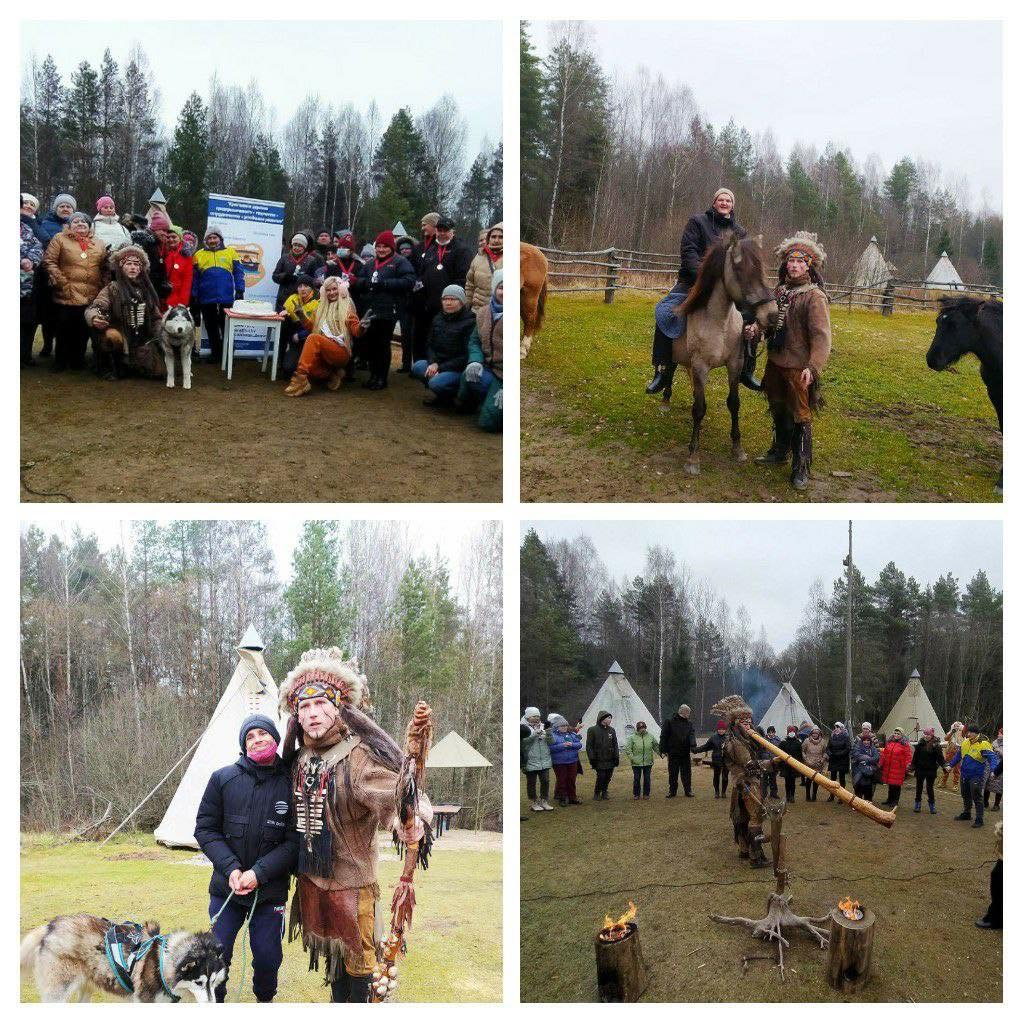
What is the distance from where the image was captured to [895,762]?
7.44 meters

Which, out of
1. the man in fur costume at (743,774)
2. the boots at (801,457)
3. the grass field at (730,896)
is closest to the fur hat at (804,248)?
the boots at (801,457)

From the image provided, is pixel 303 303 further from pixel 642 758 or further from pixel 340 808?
pixel 642 758

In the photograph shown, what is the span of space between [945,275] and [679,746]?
5115mm

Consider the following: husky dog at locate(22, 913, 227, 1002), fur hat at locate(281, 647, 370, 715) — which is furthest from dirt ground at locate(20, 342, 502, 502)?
husky dog at locate(22, 913, 227, 1002)

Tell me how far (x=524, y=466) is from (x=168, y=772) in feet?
11.3

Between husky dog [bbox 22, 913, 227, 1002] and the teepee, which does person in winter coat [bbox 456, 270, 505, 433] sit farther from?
husky dog [bbox 22, 913, 227, 1002]

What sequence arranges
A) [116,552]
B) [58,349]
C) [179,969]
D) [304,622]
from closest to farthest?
[179,969], [304,622], [116,552], [58,349]

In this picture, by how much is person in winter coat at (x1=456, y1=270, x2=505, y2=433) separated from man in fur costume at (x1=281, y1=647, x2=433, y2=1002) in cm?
261

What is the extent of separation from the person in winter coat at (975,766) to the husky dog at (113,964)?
5440 mm

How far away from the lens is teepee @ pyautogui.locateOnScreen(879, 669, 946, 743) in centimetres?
703

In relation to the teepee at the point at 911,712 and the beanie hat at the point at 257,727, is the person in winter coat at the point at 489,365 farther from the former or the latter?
the teepee at the point at 911,712

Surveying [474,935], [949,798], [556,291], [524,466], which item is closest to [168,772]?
[474,935]

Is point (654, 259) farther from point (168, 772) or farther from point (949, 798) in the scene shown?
point (168, 772)

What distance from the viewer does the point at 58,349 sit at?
7566 millimetres
